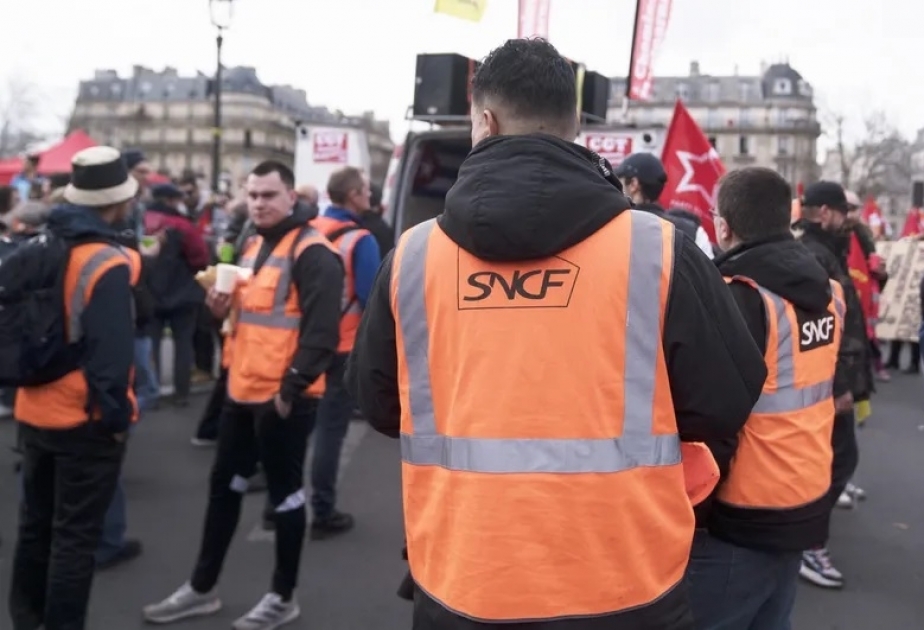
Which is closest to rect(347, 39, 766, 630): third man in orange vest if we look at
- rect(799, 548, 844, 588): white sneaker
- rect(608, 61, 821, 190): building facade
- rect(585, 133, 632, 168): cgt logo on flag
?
rect(799, 548, 844, 588): white sneaker

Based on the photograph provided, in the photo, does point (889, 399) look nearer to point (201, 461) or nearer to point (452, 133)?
point (452, 133)

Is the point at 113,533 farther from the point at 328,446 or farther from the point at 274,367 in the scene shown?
the point at 274,367

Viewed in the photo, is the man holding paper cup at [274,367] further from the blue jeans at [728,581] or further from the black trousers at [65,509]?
the blue jeans at [728,581]

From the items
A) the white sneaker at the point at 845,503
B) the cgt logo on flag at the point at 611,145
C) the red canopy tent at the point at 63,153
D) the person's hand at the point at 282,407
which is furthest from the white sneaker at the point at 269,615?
the red canopy tent at the point at 63,153

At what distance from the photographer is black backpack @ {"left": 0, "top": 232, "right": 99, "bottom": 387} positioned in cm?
330

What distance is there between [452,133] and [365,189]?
5.80ft

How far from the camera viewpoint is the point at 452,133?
759cm

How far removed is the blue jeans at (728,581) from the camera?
2.63m

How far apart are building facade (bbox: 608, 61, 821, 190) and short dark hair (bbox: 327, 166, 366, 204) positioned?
87679 millimetres

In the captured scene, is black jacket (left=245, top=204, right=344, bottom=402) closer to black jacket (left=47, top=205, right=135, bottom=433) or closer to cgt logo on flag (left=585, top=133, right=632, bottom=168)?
black jacket (left=47, top=205, right=135, bottom=433)

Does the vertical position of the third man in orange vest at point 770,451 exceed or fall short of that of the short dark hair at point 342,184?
it falls short

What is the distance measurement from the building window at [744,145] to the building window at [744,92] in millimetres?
4319

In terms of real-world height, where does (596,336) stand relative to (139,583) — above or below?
above

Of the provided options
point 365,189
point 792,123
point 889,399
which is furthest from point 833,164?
point 365,189
